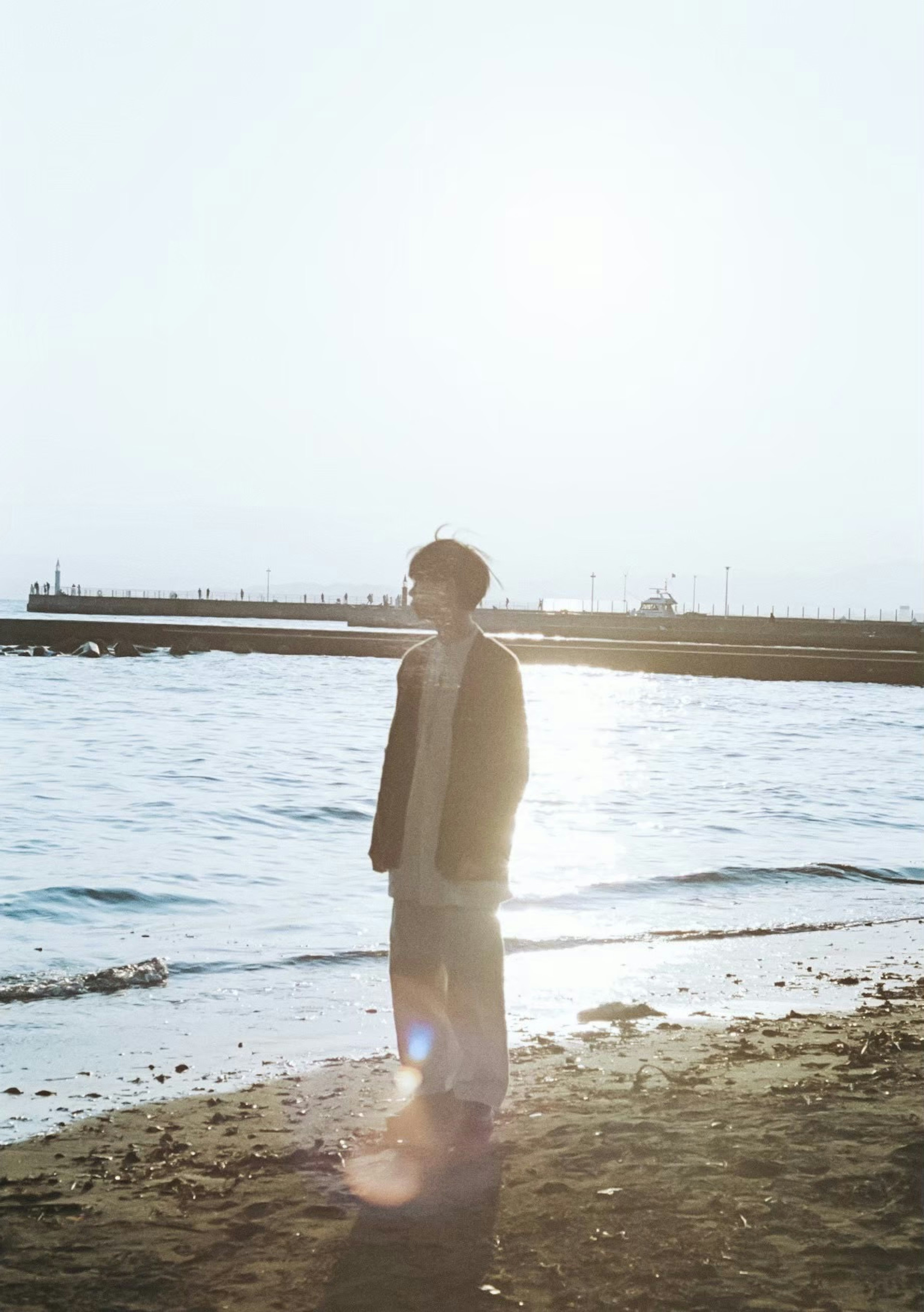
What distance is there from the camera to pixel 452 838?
425 centimetres

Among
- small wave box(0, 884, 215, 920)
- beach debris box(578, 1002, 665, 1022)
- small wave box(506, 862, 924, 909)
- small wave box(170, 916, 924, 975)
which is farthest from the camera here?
small wave box(506, 862, 924, 909)

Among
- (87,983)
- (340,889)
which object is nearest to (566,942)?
(340,889)

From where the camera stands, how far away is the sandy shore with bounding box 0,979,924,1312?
10.4ft

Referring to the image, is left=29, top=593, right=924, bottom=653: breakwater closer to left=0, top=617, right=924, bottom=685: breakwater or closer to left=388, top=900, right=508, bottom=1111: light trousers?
left=0, top=617, right=924, bottom=685: breakwater

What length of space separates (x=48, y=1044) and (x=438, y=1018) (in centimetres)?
260

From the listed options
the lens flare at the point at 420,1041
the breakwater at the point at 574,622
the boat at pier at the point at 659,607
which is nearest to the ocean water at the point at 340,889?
the lens flare at the point at 420,1041

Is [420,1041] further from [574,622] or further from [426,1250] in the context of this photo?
[574,622]

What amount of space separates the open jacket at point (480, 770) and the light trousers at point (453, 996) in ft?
0.60

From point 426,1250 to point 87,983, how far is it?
14.8 feet

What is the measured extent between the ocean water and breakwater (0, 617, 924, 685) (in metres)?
25.6

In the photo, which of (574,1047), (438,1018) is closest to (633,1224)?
(438,1018)

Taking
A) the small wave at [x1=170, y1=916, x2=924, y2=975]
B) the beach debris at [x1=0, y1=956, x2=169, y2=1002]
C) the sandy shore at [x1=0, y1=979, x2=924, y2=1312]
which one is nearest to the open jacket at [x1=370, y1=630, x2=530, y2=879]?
the sandy shore at [x1=0, y1=979, x2=924, y2=1312]

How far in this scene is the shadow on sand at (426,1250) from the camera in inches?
122

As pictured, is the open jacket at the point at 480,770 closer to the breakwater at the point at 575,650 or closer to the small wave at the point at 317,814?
the small wave at the point at 317,814
